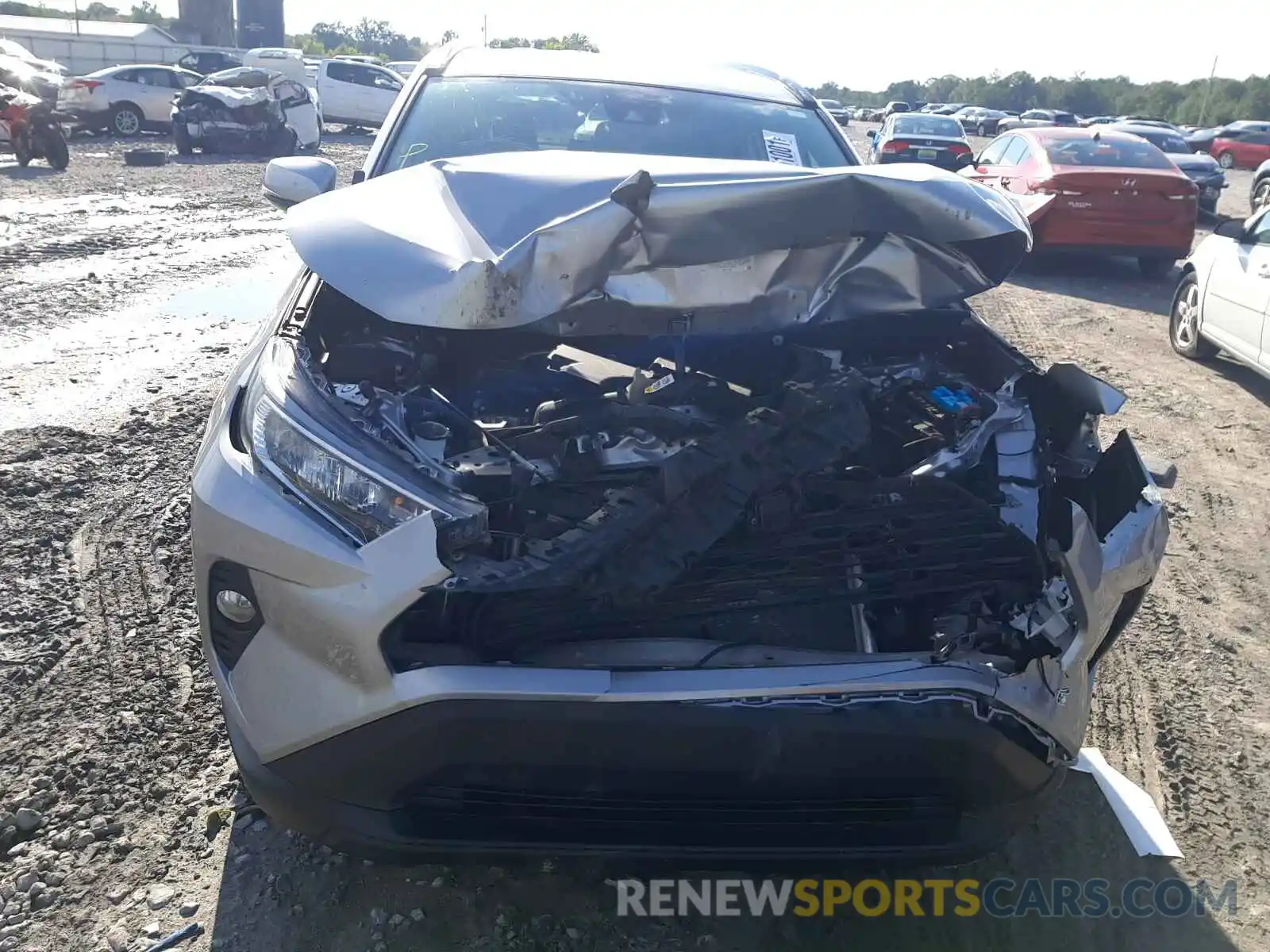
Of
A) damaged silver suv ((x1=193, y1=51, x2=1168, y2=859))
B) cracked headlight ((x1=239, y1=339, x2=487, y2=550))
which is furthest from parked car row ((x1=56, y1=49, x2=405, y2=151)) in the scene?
cracked headlight ((x1=239, y1=339, x2=487, y2=550))

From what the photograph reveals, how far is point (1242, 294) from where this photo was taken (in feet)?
20.4

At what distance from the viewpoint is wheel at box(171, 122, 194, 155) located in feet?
57.0

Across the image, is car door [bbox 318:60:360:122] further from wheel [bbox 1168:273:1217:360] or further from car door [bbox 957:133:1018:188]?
wheel [bbox 1168:273:1217:360]

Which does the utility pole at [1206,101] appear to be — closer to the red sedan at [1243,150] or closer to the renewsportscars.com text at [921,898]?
the red sedan at [1243,150]

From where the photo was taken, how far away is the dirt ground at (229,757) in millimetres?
2152

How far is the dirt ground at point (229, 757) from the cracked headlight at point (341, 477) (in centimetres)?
73

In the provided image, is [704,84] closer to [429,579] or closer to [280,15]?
[429,579]

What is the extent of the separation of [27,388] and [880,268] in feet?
14.7

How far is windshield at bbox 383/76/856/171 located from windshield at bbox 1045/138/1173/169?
712cm

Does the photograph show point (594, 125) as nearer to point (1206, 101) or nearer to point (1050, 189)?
point (1050, 189)

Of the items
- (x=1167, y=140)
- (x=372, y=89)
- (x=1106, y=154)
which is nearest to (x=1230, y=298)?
(x=1106, y=154)

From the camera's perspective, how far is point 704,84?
4.13m

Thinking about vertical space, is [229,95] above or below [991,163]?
above

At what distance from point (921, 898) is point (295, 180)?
3.03 m
